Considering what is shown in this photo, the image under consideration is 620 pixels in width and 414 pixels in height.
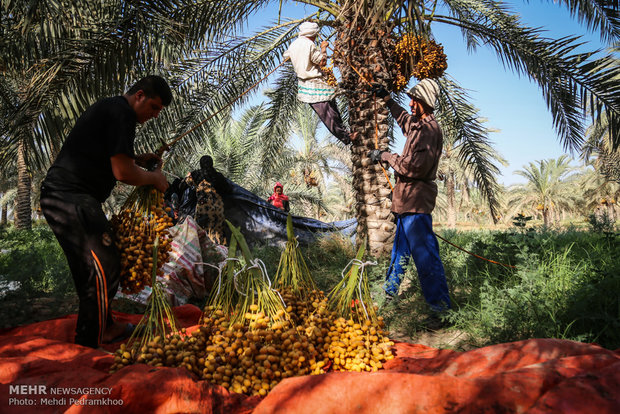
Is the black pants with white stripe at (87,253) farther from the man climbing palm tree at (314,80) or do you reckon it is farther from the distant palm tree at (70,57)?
the man climbing palm tree at (314,80)

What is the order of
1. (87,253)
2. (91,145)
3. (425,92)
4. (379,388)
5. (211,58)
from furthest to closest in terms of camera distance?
(211,58), (425,92), (91,145), (87,253), (379,388)

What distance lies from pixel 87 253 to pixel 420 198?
2510mm

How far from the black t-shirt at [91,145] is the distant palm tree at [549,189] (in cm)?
2808

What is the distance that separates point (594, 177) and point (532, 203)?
180 inches

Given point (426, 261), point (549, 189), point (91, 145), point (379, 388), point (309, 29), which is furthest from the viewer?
point (549, 189)

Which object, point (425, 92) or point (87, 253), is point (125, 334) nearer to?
point (87, 253)

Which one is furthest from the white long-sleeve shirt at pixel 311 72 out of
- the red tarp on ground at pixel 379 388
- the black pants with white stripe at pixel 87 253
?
the red tarp on ground at pixel 379 388

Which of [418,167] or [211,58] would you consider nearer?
[418,167]

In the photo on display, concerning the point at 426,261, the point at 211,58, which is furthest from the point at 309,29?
the point at 426,261

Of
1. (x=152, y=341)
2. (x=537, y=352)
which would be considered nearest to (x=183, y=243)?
(x=152, y=341)

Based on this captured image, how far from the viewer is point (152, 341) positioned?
6.68ft

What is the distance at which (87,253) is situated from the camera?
238cm

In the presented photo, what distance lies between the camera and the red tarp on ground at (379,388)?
53.6 inches

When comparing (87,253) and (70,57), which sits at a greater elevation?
(70,57)
